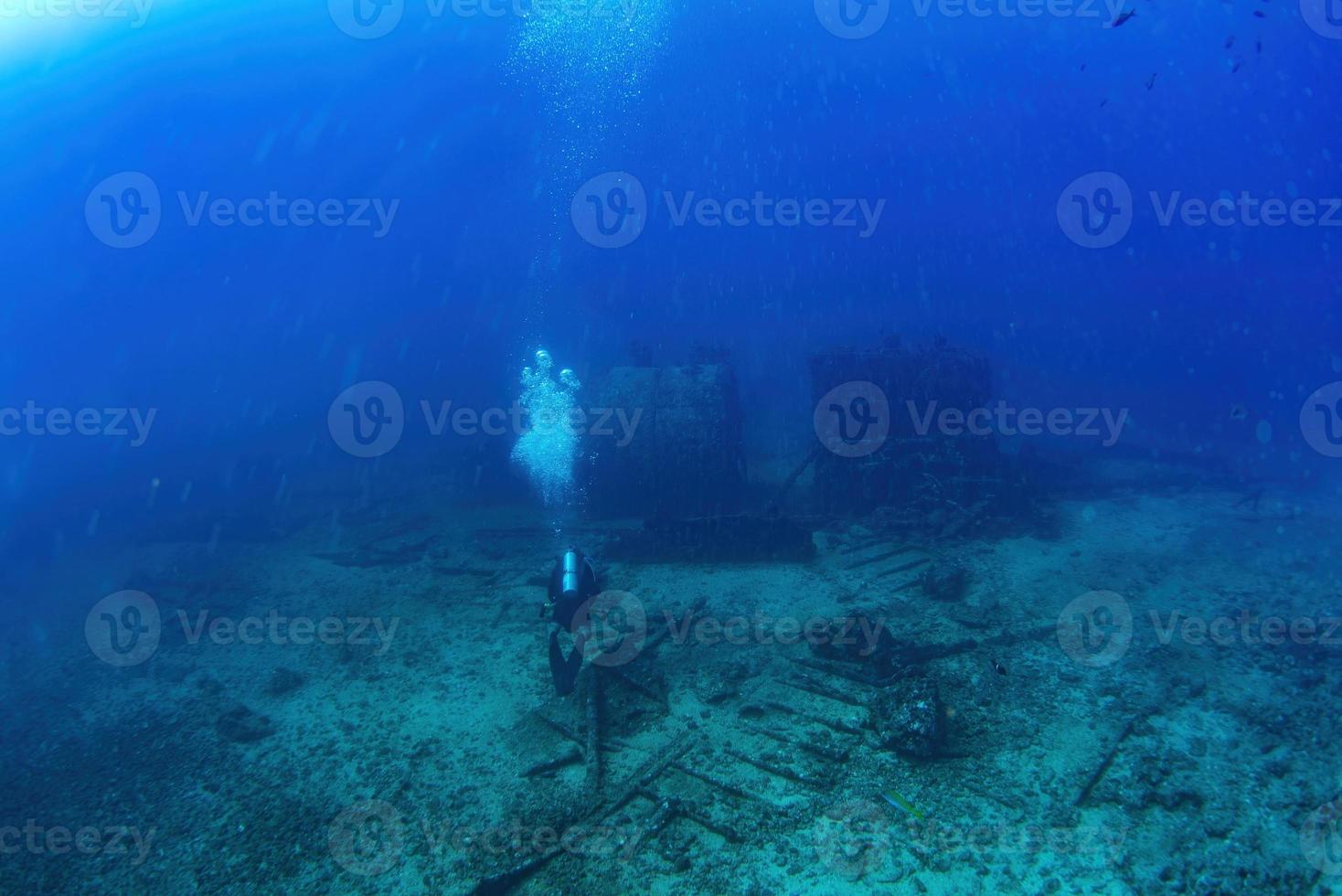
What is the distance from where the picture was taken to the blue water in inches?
1606

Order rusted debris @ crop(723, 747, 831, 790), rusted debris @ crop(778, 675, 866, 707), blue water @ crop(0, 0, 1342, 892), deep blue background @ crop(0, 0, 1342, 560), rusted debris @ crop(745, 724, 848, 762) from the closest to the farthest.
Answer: rusted debris @ crop(723, 747, 831, 790), rusted debris @ crop(745, 724, 848, 762), rusted debris @ crop(778, 675, 866, 707), blue water @ crop(0, 0, 1342, 892), deep blue background @ crop(0, 0, 1342, 560)

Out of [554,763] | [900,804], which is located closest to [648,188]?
[554,763]

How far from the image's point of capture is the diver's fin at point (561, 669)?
7555 mm

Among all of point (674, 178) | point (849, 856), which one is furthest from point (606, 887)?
point (674, 178)

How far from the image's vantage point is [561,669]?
7641 mm

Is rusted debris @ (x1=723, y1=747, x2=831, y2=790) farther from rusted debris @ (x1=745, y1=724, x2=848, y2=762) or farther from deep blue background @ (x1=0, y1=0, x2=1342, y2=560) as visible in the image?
deep blue background @ (x1=0, y1=0, x2=1342, y2=560)

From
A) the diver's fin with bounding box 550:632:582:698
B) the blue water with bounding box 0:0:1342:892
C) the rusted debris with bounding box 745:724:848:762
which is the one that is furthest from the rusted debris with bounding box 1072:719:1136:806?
the blue water with bounding box 0:0:1342:892

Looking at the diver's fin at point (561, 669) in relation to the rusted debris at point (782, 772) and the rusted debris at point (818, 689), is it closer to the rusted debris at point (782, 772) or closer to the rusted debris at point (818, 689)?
the rusted debris at point (782, 772)

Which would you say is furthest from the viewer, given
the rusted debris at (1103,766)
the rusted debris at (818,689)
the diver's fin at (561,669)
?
the diver's fin at (561,669)

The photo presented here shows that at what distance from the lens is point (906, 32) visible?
63344 millimetres

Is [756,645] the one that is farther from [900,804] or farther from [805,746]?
[900,804]

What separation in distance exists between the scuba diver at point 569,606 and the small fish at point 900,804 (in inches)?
150

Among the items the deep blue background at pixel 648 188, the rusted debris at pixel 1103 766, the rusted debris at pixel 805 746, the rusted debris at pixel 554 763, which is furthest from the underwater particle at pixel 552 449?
the deep blue background at pixel 648 188

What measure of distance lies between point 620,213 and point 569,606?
319ft
